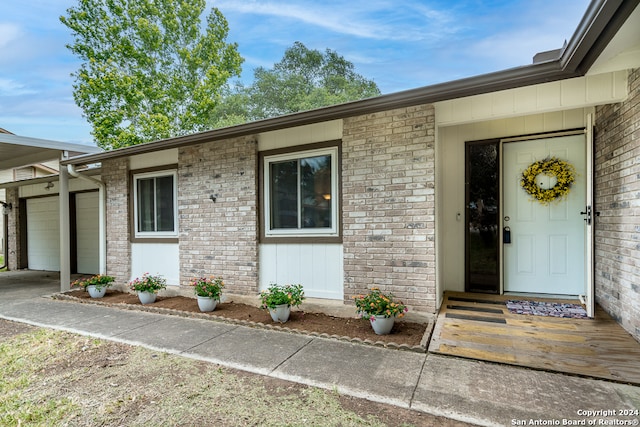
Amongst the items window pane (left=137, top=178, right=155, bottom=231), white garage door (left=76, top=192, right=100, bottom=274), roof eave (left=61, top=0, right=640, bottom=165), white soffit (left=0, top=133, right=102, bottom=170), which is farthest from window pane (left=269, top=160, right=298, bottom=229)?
white garage door (left=76, top=192, right=100, bottom=274)

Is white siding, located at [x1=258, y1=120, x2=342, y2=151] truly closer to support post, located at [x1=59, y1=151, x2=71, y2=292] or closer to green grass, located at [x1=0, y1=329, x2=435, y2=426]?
A: green grass, located at [x1=0, y1=329, x2=435, y2=426]

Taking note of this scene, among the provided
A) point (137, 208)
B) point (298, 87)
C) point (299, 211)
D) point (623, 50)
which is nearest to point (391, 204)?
point (299, 211)

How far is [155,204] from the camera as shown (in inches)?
233

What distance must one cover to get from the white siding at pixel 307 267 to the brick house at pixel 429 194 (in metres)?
0.02

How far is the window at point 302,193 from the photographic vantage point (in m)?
4.34

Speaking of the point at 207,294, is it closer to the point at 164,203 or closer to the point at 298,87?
the point at 164,203

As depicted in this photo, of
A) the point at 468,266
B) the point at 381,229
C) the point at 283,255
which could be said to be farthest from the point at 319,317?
the point at 468,266

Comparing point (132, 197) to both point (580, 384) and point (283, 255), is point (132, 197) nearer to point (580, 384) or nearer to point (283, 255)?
point (283, 255)

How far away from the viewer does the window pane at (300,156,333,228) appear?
14.3ft

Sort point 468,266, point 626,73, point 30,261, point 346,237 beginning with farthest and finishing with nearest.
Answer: point 30,261 < point 468,266 < point 346,237 < point 626,73

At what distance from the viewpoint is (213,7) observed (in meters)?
15.7

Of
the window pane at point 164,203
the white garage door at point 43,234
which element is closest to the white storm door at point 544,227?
the window pane at point 164,203

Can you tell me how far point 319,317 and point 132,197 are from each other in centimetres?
436

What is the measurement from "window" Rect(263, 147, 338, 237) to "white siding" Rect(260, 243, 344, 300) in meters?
0.22
